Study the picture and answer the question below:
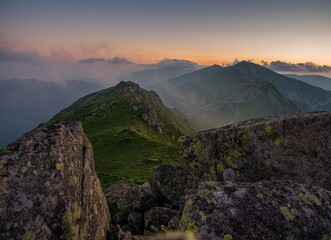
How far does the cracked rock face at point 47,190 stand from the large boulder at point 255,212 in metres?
5.19

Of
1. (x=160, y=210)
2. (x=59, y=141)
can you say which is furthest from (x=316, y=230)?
(x=160, y=210)

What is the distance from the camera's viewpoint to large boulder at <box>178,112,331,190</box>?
625 inches

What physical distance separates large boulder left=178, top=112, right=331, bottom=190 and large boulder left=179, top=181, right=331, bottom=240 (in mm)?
5200

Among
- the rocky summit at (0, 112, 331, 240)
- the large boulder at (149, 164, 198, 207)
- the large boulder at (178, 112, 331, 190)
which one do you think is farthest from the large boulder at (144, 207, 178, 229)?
the large boulder at (178, 112, 331, 190)

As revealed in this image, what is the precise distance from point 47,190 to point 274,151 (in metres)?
11.4

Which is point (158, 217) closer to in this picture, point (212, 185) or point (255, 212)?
point (212, 185)

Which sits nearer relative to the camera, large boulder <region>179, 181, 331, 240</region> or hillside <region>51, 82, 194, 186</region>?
large boulder <region>179, 181, 331, 240</region>

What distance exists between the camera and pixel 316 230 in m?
9.74

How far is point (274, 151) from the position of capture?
16.5m

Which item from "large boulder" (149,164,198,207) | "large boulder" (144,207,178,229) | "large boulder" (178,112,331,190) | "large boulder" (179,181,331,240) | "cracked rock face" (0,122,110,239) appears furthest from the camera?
"large boulder" (149,164,198,207)

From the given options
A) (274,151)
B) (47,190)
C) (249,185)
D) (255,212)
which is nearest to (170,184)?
(274,151)

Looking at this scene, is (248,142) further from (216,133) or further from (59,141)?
(59,141)

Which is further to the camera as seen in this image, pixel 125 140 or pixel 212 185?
pixel 125 140

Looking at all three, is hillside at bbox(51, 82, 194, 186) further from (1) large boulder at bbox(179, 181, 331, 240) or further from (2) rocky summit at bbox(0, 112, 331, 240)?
(1) large boulder at bbox(179, 181, 331, 240)
